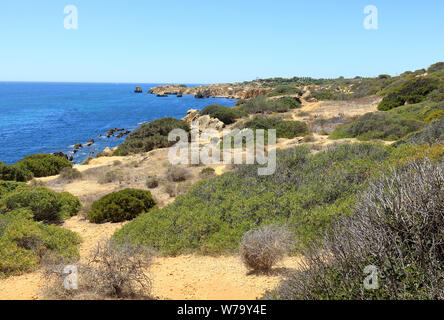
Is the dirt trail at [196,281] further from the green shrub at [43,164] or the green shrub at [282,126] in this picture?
the green shrub at [282,126]

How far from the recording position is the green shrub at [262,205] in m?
7.00

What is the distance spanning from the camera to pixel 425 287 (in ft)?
A: 9.78

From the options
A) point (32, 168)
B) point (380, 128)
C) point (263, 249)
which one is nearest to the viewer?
point (263, 249)

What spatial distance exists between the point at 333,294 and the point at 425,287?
0.88 m

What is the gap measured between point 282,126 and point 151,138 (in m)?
11.6

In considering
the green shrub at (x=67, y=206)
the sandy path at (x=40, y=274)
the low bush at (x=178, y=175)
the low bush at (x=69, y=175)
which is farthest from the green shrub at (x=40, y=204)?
the low bush at (x=69, y=175)

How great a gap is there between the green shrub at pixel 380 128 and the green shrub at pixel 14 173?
19418mm

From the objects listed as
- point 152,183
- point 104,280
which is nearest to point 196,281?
point 104,280

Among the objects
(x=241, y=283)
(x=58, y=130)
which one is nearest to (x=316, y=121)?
(x=241, y=283)

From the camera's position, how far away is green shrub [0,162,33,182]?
16.6 meters

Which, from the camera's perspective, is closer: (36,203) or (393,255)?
(393,255)

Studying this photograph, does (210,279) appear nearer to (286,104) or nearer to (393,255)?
(393,255)

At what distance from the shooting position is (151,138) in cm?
2734
